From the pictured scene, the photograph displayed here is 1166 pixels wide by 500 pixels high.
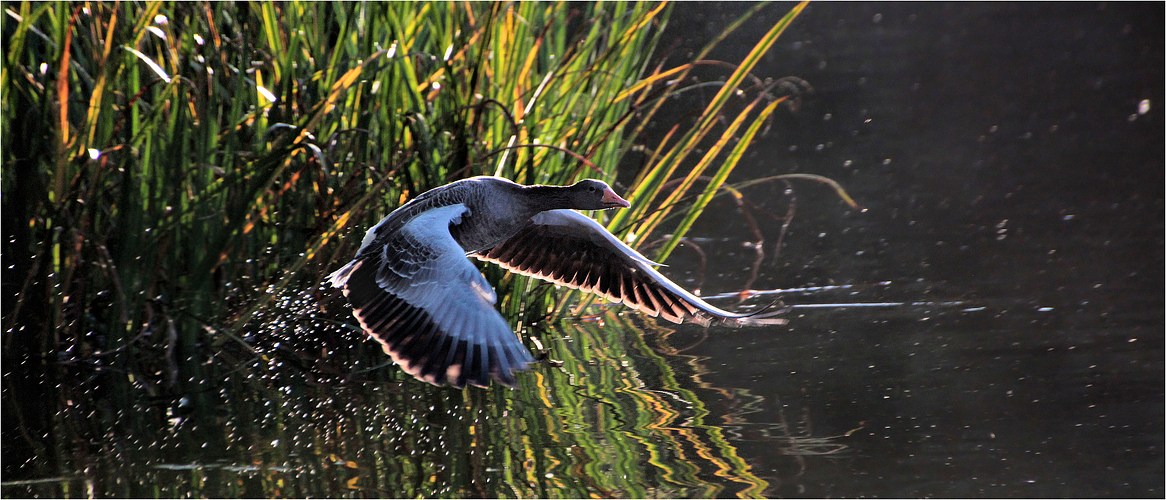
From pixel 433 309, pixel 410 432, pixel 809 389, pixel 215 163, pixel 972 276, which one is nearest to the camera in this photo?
pixel 433 309

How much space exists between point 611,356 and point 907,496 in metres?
1.64

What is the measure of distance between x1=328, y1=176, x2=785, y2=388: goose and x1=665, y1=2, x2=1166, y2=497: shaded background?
0.52 metres

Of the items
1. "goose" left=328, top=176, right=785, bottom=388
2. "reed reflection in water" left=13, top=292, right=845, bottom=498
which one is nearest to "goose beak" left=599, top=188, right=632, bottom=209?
"goose" left=328, top=176, right=785, bottom=388

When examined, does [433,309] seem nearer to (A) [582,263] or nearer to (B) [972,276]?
(A) [582,263]

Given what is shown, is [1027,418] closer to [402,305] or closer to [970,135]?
[402,305]

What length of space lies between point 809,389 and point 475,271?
1.35m

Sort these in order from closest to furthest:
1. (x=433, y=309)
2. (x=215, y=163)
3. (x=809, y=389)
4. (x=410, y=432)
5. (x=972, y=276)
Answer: (x=433, y=309)
(x=410, y=432)
(x=809, y=389)
(x=215, y=163)
(x=972, y=276)

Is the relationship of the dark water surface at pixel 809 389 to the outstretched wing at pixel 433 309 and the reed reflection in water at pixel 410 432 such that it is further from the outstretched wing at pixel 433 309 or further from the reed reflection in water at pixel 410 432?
the outstretched wing at pixel 433 309

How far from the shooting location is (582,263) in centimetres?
433

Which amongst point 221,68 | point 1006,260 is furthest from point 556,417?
point 1006,260

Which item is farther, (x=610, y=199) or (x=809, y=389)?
(x=809, y=389)

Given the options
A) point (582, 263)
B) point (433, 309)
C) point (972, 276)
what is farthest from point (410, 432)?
point (972, 276)

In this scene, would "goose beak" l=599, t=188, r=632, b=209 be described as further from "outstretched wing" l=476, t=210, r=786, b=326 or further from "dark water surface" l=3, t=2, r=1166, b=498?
"dark water surface" l=3, t=2, r=1166, b=498

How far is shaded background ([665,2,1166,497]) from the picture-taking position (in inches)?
136
